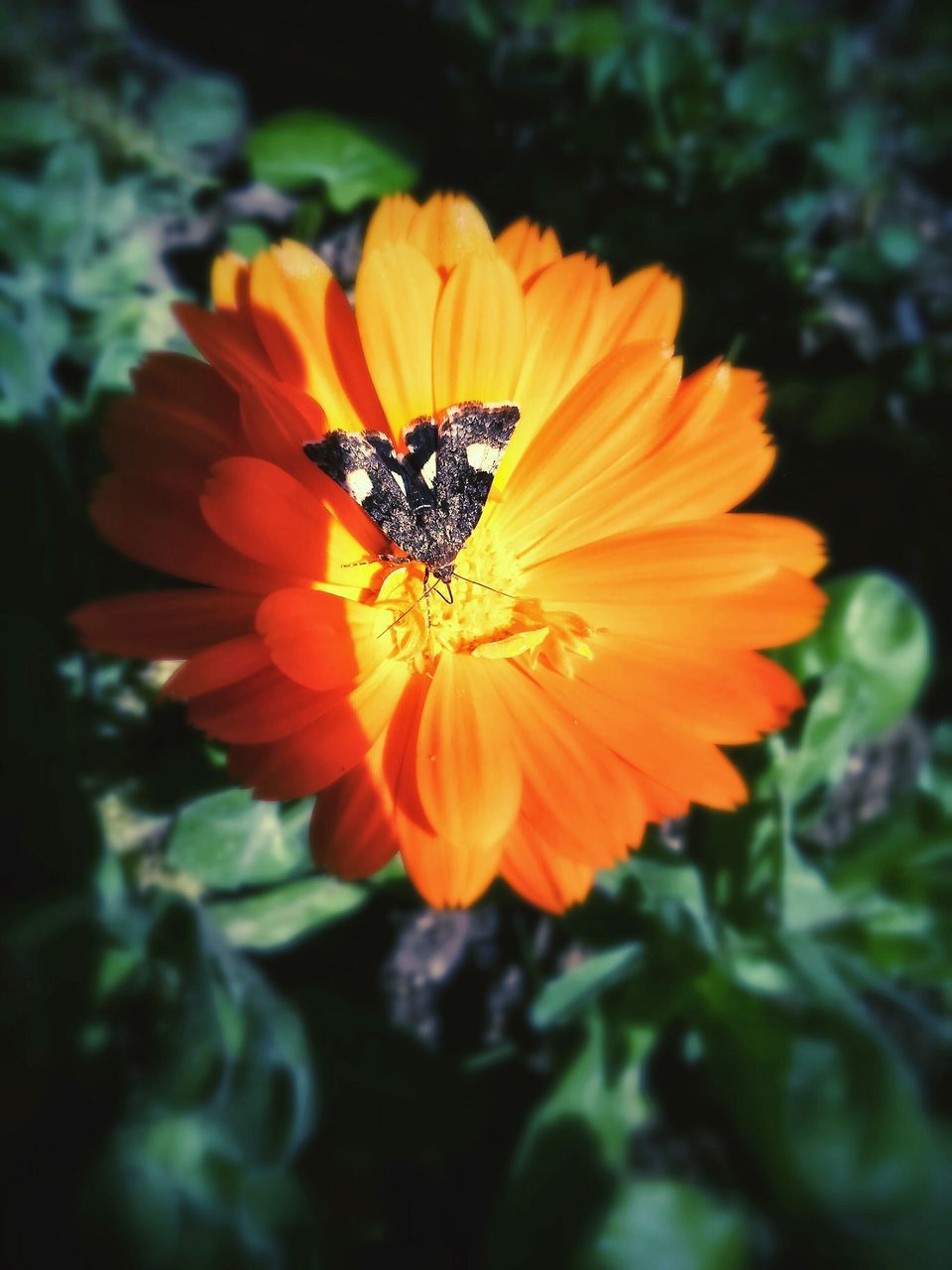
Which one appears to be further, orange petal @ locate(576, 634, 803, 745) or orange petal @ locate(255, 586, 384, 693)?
orange petal @ locate(576, 634, 803, 745)

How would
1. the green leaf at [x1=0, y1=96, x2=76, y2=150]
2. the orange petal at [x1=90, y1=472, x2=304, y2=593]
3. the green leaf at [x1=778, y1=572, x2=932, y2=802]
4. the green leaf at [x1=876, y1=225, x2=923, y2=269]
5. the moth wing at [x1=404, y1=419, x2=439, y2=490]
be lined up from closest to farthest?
the orange petal at [x1=90, y1=472, x2=304, y2=593], the moth wing at [x1=404, y1=419, x2=439, y2=490], the green leaf at [x1=778, y1=572, x2=932, y2=802], the green leaf at [x1=0, y1=96, x2=76, y2=150], the green leaf at [x1=876, y1=225, x2=923, y2=269]

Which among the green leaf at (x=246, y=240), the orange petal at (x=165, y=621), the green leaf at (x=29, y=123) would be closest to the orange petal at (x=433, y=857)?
the orange petal at (x=165, y=621)

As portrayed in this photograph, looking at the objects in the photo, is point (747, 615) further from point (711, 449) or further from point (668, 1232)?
point (668, 1232)

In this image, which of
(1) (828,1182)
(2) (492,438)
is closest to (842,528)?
(2) (492,438)

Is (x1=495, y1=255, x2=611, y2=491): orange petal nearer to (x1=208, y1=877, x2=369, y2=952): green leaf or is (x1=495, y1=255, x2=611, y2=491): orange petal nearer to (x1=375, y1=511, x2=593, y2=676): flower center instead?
(x1=375, y1=511, x2=593, y2=676): flower center

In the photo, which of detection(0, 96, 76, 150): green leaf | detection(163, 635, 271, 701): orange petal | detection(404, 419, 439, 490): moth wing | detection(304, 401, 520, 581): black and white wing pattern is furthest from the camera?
detection(0, 96, 76, 150): green leaf

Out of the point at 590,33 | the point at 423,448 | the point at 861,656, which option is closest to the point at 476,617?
the point at 423,448

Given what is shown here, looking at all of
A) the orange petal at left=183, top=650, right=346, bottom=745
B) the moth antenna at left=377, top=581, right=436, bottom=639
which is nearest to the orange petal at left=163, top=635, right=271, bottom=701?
the orange petal at left=183, top=650, right=346, bottom=745
